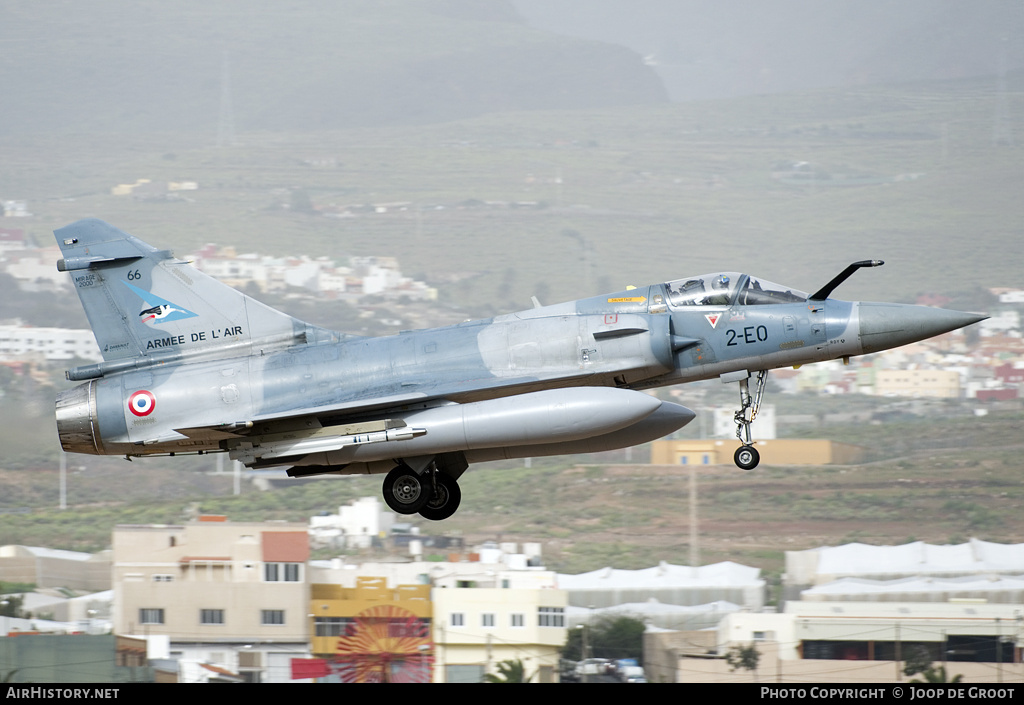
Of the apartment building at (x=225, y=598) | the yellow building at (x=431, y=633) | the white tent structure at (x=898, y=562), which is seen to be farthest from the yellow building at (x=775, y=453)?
the apartment building at (x=225, y=598)

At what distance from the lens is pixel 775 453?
10300 cm

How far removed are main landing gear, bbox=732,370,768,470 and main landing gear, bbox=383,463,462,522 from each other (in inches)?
166

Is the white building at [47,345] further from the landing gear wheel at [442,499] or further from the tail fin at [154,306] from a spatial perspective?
the landing gear wheel at [442,499]

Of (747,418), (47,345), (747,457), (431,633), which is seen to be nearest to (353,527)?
(431,633)

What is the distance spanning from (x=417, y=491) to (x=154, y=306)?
505cm

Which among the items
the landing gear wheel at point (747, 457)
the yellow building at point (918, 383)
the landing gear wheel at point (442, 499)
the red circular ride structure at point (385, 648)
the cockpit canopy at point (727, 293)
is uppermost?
the yellow building at point (918, 383)

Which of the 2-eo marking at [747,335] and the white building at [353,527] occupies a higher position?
the 2-eo marking at [747,335]

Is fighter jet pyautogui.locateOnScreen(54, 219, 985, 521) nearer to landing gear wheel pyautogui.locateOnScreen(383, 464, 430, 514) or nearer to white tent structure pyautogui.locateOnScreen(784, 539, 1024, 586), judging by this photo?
landing gear wheel pyautogui.locateOnScreen(383, 464, 430, 514)

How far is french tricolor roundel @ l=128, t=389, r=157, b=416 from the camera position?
17.6 metres

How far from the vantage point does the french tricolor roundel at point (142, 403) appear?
17.6 meters

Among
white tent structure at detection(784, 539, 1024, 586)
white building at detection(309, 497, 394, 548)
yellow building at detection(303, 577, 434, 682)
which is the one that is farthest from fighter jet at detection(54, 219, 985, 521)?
white building at detection(309, 497, 394, 548)

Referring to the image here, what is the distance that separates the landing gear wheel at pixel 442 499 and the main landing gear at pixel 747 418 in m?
4.34

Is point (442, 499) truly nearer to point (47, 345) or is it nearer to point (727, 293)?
point (727, 293)

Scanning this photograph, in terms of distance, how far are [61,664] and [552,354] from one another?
42608 mm
